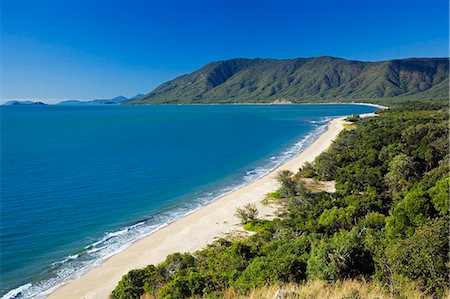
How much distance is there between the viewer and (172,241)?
2614 centimetres

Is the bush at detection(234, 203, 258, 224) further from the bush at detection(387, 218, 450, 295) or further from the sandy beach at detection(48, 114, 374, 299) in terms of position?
the bush at detection(387, 218, 450, 295)

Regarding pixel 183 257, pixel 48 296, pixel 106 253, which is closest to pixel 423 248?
pixel 183 257

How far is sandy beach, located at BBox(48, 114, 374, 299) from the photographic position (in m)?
20.0

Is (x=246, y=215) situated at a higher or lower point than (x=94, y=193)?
lower

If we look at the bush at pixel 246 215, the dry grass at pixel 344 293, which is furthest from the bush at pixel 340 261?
the bush at pixel 246 215

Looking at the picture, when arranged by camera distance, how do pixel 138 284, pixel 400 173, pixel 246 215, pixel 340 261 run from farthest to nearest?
pixel 400 173 → pixel 246 215 → pixel 138 284 → pixel 340 261

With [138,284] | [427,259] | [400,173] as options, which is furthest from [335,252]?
[400,173]

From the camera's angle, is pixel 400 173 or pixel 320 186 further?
pixel 320 186

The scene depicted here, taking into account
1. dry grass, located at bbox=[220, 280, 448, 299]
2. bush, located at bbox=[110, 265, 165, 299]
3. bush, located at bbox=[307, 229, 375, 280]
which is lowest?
bush, located at bbox=[110, 265, 165, 299]

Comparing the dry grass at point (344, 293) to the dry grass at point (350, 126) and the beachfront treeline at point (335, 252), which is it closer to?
the beachfront treeline at point (335, 252)

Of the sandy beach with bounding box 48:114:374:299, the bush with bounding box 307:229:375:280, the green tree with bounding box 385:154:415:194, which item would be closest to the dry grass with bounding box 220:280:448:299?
the bush with bounding box 307:229:375:280

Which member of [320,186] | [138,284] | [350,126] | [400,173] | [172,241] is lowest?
[172,241]

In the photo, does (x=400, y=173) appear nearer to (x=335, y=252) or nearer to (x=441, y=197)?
(x=441, y=197)

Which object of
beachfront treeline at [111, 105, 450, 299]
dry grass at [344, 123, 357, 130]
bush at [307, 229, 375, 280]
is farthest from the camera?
Answer: dry grass at [344, 123, 357, 130]
